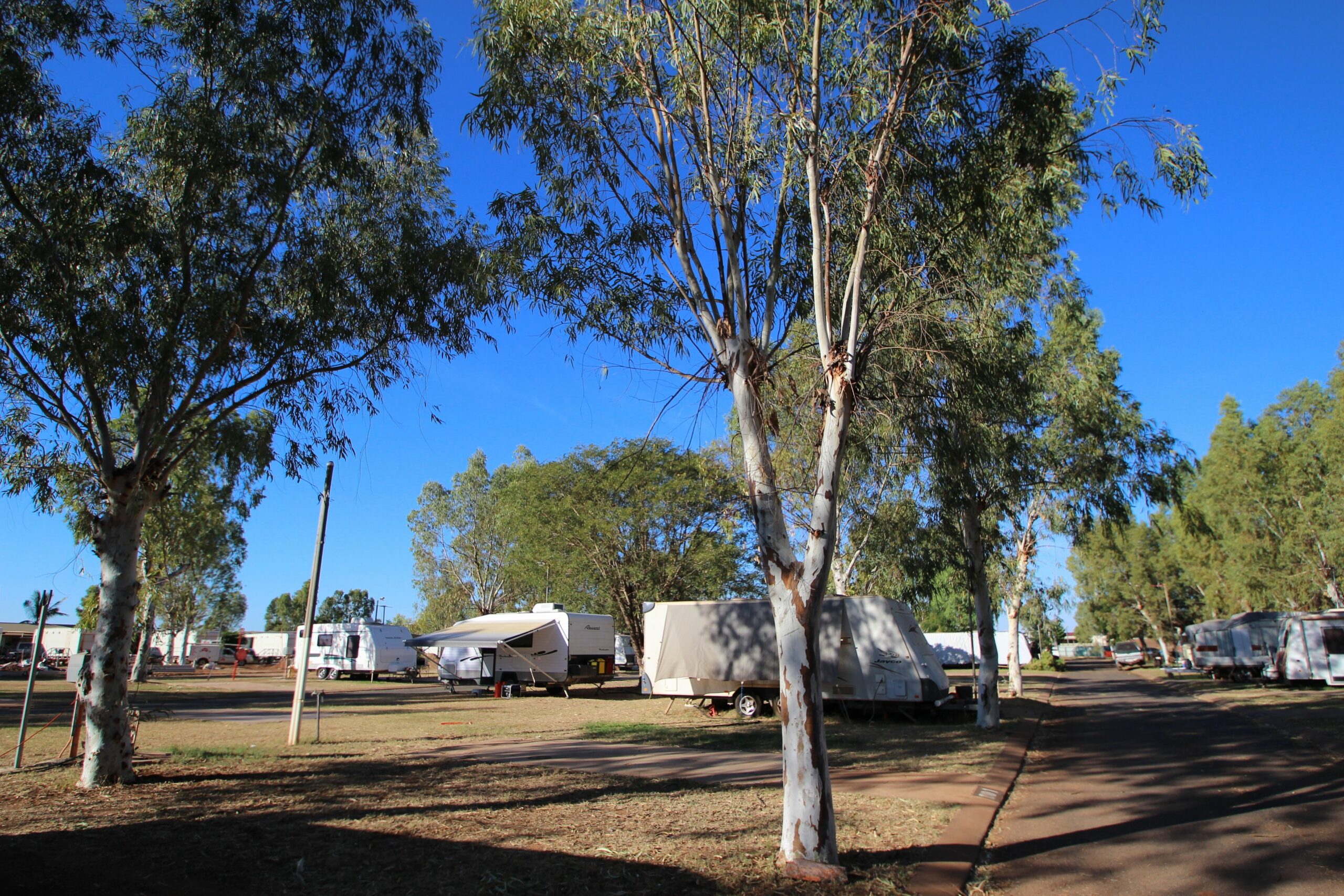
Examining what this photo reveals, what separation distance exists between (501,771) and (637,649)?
2531 centimetres

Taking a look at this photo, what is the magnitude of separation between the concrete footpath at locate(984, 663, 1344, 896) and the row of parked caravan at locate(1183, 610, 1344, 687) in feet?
48.6

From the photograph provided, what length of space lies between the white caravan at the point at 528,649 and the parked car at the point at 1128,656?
41071 millimetres

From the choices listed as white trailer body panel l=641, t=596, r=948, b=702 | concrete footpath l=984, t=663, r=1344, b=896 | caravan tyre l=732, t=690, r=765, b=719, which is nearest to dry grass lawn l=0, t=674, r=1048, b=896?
concrete footpath l=984, t=663, r=1344, b=896

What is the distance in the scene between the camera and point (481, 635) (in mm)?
28203

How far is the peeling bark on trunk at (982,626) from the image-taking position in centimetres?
1595

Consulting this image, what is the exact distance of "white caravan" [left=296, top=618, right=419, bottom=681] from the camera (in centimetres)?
3794

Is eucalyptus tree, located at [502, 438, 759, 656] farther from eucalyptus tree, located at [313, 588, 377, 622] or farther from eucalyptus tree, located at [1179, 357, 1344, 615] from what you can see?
eucalyptus tree, located at [313, 588, 377, 622]

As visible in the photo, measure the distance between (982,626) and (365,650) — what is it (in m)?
31.2

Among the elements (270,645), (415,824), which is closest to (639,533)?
(415,824)

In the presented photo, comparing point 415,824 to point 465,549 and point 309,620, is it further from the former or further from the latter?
point 465,549

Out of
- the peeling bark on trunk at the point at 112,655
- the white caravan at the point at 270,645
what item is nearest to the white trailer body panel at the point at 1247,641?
the peeling bark on trunk at the point at 112,655

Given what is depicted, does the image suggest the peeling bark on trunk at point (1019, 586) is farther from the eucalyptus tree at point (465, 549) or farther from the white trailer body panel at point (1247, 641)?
the eucalyptus tree at point (465, 549)

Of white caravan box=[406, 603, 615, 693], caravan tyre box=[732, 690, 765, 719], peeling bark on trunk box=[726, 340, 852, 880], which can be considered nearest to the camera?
peeling bark on trunk box=[726, 340, 852, 880]

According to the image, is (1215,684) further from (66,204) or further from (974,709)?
(66,204)
